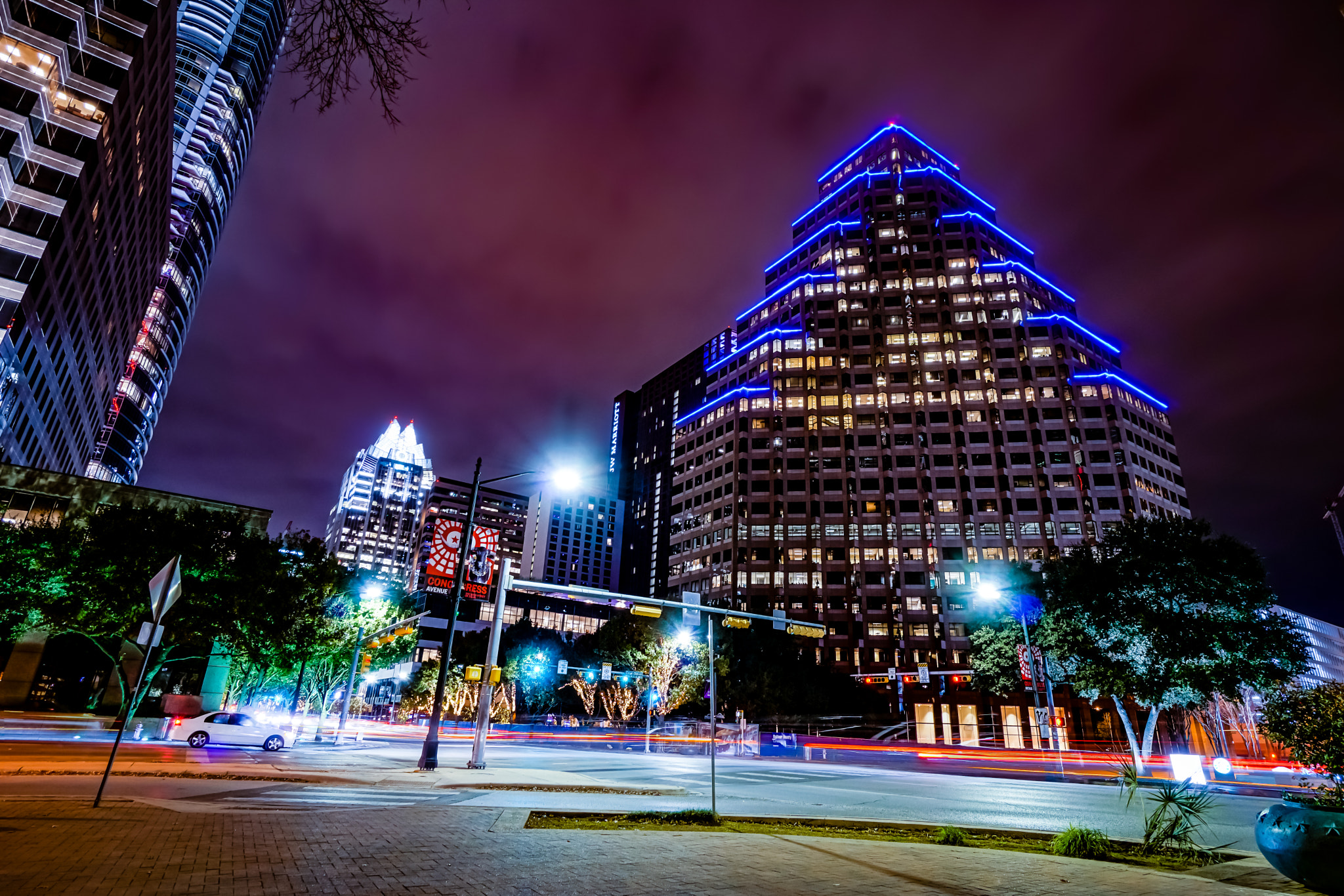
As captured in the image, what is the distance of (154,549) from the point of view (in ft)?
103

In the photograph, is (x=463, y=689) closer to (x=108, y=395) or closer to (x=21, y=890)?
(x=108, y=395)

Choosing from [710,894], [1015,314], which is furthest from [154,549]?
[1015,314]

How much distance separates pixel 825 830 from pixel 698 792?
7.76 m

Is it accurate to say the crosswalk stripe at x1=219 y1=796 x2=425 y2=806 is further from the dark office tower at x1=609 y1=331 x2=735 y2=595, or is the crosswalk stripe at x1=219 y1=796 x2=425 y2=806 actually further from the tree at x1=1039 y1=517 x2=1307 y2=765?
the dark office tower at x1=609 y1=331 x2=735 y2=595

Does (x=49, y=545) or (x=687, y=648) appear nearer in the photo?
(x=49, y=545)

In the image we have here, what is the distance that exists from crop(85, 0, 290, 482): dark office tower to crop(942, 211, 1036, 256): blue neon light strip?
5294 inches

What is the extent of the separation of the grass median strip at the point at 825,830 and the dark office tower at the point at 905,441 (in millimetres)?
75967

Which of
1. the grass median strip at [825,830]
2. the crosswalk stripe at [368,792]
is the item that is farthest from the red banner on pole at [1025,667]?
the crosswalk stripe at [368,792]

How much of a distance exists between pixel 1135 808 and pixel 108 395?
124m

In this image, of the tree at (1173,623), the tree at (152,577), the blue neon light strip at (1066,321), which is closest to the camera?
the tree at (152,577)

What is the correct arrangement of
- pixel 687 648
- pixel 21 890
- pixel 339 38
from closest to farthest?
pixel 21 890 < pixel 339 38 < pixel 687 648

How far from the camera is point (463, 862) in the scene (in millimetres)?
7926

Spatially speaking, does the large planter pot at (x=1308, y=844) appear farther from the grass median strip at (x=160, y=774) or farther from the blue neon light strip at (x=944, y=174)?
the blue neon light strip at (x=944, y=174)

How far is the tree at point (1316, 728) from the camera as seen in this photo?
28.6 ft
